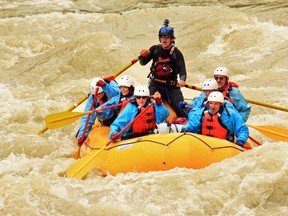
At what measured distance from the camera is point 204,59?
13125 mm

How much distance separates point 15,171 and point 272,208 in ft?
10.6

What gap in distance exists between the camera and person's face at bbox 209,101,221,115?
6.97 metres

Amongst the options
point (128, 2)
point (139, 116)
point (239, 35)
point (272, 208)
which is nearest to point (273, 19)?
point (239, 35)

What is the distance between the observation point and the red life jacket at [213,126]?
703 centimetres

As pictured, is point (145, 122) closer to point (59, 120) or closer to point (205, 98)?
point (205, 98)

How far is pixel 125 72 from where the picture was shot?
11.6 metres

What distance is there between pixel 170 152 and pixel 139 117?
2.47ft

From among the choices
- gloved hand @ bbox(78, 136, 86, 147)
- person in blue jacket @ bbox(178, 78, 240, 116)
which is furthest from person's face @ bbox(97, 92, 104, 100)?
person in blue jacket @ bbox(178, 78, 240, 116)

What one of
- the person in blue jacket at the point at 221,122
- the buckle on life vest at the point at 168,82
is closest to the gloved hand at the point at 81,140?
the buckle on life vest at the point at 168,82

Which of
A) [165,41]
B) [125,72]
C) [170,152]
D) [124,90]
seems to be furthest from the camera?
[125,72]

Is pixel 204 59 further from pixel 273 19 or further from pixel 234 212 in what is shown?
pixel 234 212

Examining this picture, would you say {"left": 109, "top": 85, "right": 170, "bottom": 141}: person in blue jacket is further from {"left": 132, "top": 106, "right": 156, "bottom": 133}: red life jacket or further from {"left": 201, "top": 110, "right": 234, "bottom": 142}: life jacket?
{"left": 201, "top": 110, "right": 234, "bottom": 142}: life jacket

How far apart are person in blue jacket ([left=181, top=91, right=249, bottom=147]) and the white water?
0.38m

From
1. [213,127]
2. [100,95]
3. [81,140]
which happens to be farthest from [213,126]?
[81,140]
